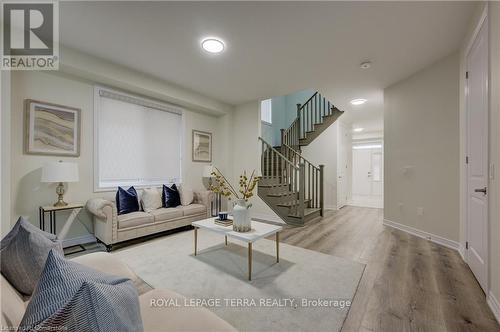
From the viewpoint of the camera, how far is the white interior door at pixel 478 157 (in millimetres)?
1935

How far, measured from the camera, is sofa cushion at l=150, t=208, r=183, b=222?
3395 mm

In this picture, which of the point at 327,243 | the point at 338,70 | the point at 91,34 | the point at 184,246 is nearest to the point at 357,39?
the point at 338,70

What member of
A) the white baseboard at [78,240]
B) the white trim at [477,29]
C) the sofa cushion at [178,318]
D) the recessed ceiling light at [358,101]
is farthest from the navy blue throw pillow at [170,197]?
the white trim at [477,29]

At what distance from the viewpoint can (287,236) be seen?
11.6ft

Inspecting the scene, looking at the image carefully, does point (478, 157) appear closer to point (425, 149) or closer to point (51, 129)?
point (425, 149)

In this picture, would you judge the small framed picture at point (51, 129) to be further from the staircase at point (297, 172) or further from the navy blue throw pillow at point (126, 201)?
the staircase at point (297, 172)

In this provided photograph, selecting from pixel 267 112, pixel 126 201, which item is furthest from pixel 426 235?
pixel 267 112

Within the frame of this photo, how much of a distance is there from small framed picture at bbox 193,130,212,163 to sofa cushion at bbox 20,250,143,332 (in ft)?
13.7

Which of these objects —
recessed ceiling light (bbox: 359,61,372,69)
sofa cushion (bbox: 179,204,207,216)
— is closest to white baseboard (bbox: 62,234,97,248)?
sofa cushion (bbox: 179,204,207,216)

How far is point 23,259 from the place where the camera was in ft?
3.48

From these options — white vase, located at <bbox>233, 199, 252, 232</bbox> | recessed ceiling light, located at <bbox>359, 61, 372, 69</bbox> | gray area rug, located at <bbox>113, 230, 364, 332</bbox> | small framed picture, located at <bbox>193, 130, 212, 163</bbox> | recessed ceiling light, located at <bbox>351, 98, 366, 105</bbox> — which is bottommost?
gray area rug, located at <bbox>113, 230, 364, 332</bbox>

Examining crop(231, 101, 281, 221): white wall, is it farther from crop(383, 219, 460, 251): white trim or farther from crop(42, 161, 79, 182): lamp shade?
crop(42, 161, 79, 182): lamp shade

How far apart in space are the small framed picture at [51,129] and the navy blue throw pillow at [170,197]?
1.41 meters

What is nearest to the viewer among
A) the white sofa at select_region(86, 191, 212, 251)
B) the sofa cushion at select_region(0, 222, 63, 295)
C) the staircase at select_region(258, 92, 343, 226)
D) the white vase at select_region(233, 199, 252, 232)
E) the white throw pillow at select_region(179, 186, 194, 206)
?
the sofa cushion at select_region(0, 222, 63, 295)
